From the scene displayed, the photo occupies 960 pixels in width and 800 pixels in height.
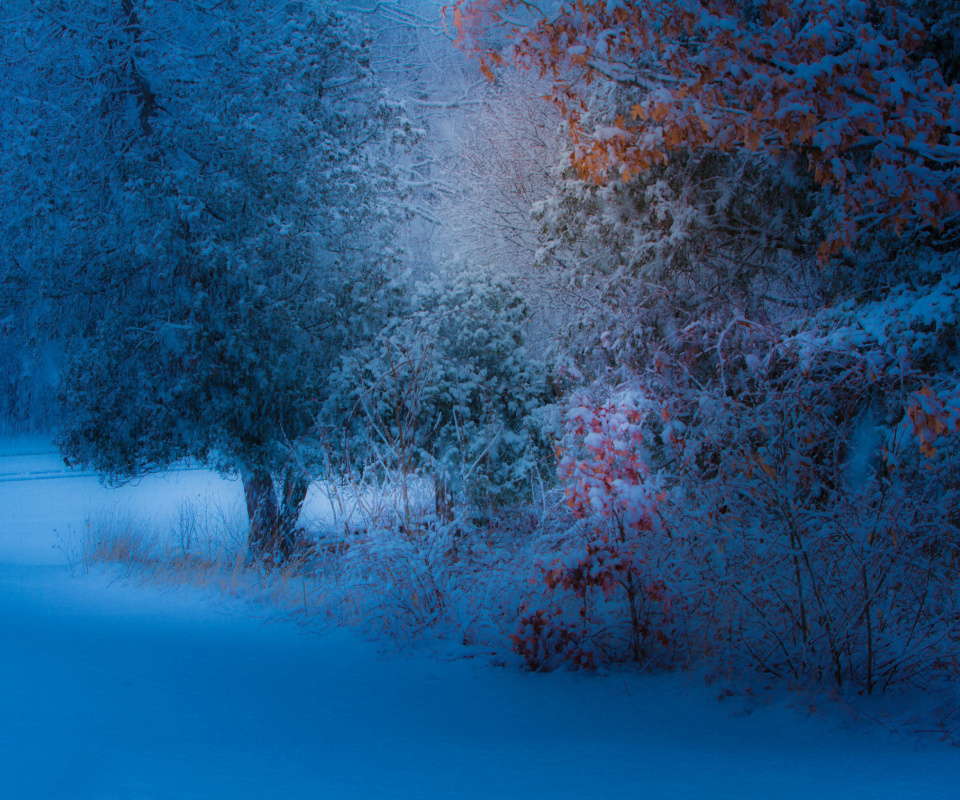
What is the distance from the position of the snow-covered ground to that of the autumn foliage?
10.1ft

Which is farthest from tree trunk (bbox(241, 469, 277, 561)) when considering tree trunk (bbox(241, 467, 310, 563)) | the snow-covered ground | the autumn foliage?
the autumn foliage

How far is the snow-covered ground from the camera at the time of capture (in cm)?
279

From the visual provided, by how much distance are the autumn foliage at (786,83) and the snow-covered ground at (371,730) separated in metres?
3.09

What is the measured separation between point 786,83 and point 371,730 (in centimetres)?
397

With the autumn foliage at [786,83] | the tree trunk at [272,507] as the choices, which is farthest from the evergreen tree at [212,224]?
the autumn foliage at [786,83]

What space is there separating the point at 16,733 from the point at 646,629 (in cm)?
289

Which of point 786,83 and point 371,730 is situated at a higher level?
point 786,83

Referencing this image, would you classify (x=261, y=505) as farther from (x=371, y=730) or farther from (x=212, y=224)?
(x=371, y=730)

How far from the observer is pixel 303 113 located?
8516 millimetres

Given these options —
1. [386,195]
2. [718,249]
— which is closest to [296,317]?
[386,195]

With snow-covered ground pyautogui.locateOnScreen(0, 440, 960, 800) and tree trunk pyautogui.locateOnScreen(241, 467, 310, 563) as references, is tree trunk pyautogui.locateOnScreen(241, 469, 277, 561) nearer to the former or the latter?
tree trunk pyautogui.locateOnScreen(241, 467, 310, 563)

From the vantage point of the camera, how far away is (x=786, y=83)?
4469 mm

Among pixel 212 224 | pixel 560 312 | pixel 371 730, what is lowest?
pixel 371 730

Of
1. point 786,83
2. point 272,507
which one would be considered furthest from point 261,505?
point 786,83
